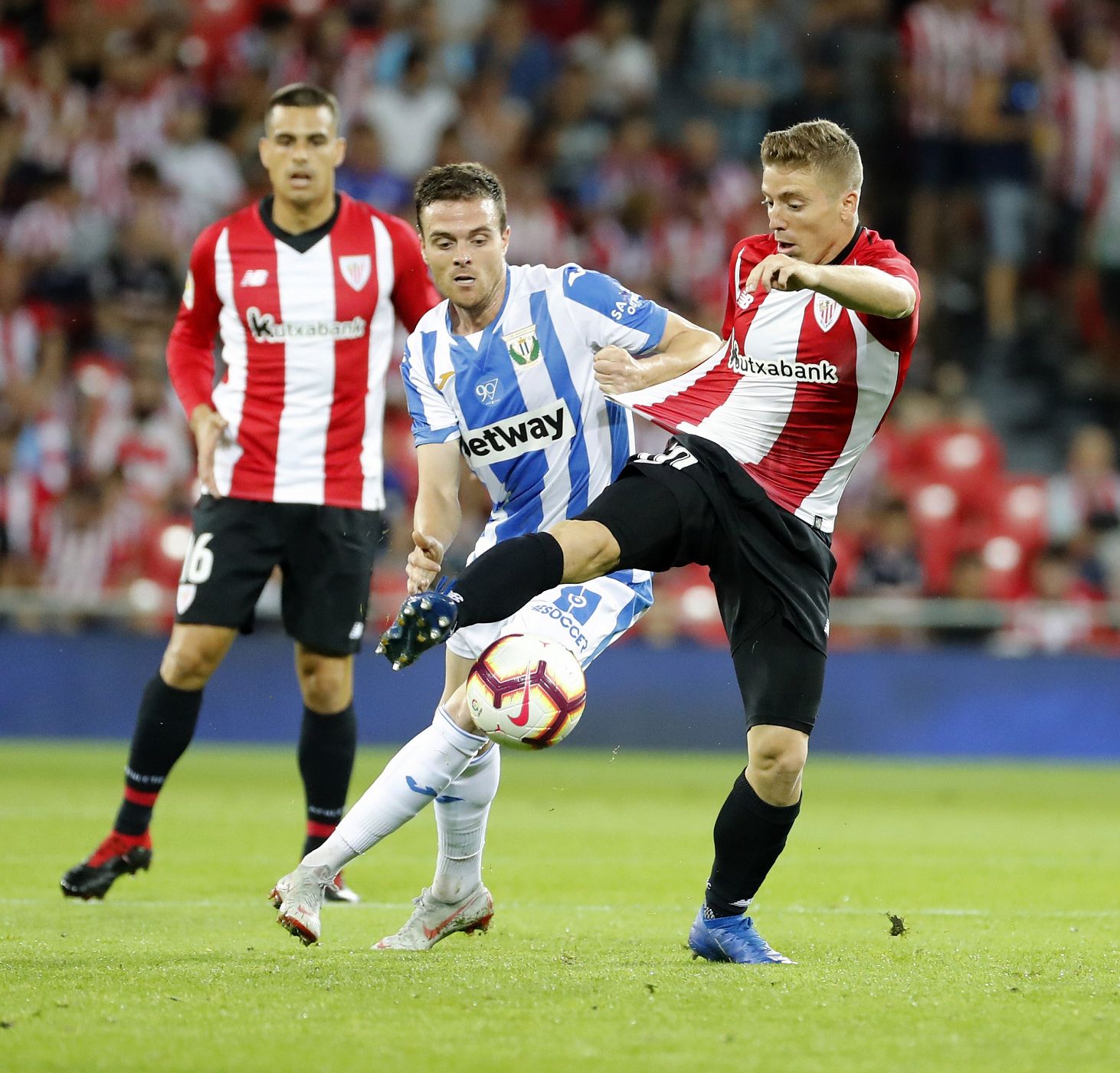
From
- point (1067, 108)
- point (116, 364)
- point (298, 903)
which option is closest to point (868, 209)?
point (1067, 108)

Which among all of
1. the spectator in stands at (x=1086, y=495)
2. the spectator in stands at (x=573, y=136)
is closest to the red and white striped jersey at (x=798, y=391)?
the spectator in stands at (x=1086, y=495)

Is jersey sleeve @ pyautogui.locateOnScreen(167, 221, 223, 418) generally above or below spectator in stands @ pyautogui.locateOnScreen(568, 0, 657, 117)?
below

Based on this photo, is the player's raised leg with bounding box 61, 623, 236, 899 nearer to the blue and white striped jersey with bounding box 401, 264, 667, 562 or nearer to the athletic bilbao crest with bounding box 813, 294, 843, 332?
the blue and white striped jersey with bounding box 401, 264, 667, 562

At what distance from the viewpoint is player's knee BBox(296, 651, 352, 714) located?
22.2ft

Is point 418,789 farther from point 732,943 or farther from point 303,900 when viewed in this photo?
point 732,943

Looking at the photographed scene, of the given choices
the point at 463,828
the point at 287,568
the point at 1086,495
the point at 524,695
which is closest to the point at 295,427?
the point at 287,568

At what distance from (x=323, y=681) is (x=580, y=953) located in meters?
1.96

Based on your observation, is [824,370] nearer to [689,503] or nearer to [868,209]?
[689,503]

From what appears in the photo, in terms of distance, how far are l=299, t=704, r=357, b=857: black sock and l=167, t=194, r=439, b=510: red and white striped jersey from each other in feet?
2.65

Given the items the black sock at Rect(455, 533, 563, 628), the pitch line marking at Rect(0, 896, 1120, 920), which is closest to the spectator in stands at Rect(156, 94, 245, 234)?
the pitch line marking at Rect(0, 896, 1120, 920)

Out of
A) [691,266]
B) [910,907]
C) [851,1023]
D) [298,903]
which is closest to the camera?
[851,1023]

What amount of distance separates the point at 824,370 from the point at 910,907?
215 cm

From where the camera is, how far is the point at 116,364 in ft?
45.1

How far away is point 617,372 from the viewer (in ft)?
16.8
